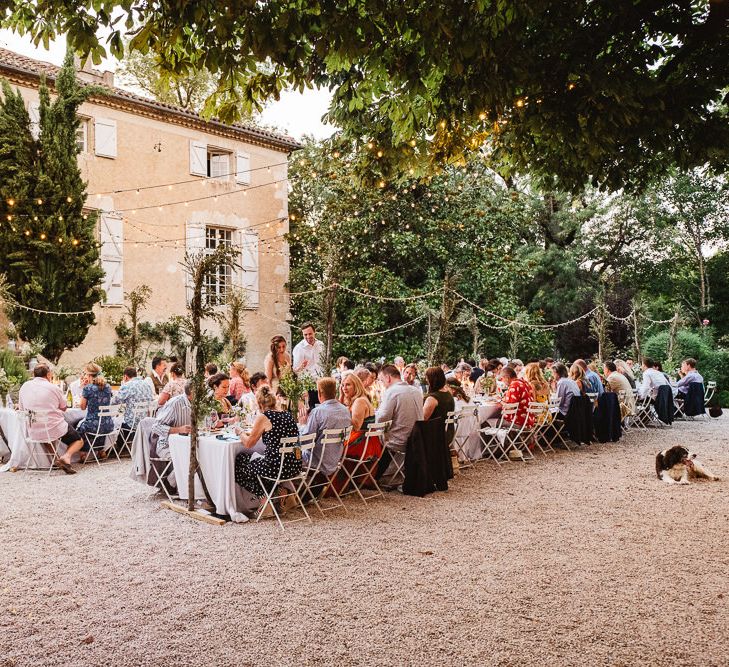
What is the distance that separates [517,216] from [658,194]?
346 inches

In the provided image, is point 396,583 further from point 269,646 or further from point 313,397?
point 313,397

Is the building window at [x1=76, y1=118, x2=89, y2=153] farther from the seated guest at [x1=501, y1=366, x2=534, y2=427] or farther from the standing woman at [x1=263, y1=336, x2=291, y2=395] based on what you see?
the seated guest at [x1=501, y1=366, x2=534, y2=427]

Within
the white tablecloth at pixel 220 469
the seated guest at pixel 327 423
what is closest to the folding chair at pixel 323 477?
the seated guest at pixel 327 423

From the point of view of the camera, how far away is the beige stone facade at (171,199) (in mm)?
15008

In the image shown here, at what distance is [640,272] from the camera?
2505cm

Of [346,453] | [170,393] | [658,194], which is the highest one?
[658,194]

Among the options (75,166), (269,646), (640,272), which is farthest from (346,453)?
(640,272)

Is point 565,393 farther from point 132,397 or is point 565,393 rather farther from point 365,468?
point 132,397

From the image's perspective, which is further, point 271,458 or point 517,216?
point 517,216

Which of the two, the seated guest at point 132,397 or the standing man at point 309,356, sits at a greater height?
the standing man at point 309,356

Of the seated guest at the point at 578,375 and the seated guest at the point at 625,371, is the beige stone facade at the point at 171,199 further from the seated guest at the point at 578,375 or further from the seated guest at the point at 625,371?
the seated guest at the point at 578,375

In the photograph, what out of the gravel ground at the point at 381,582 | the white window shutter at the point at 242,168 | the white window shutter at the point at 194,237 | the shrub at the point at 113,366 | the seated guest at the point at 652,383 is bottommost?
the gravel ground at the point at 381,582

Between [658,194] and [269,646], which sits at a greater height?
[658,194]

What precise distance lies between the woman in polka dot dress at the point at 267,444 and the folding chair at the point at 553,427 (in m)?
4.94
